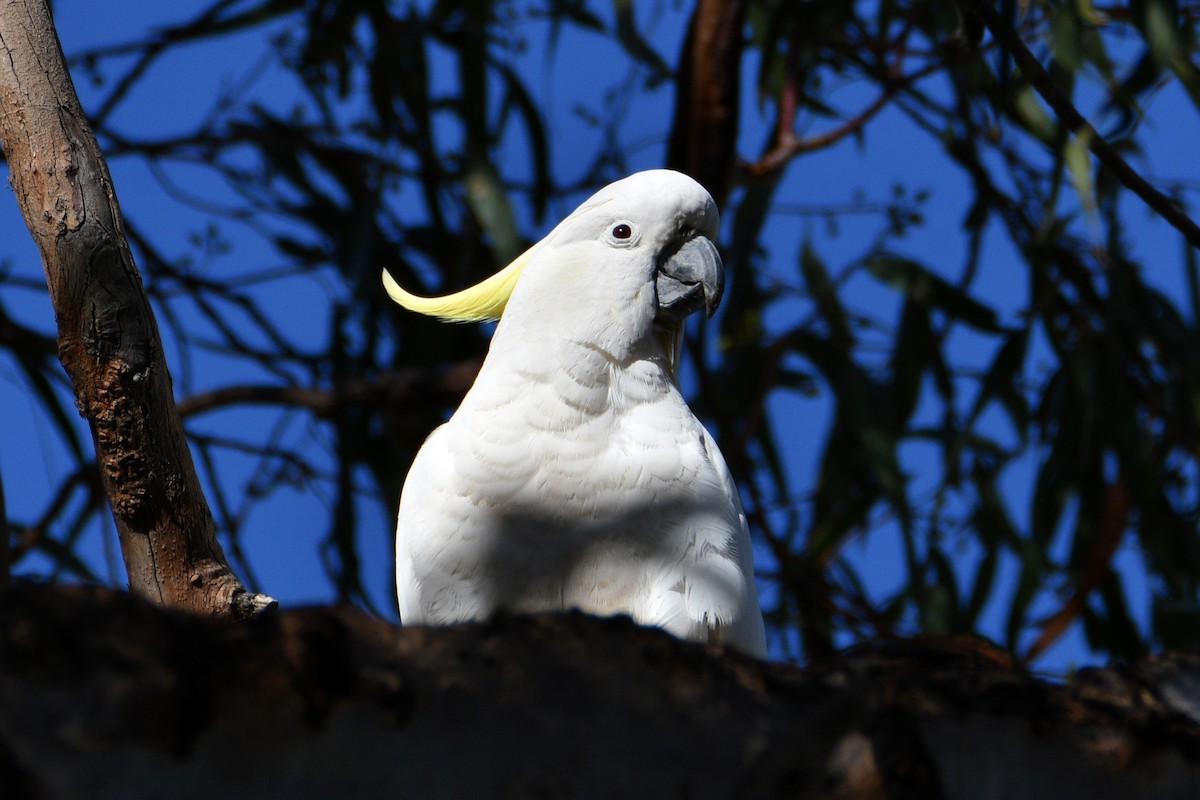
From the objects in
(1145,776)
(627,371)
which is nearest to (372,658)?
(1145,776)

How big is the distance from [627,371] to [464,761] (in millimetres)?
1094

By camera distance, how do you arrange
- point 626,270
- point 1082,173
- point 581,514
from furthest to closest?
1. point 1082,173
2. point 626,270
3. point 581,514

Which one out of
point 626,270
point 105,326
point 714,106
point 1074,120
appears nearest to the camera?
point 105,326

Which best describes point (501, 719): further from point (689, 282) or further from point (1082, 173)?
point (1082, 173)

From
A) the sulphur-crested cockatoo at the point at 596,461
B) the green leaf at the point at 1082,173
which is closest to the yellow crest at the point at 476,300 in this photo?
the sulphur-crested cockatoo at the point at 596,461

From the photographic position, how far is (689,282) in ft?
5.82

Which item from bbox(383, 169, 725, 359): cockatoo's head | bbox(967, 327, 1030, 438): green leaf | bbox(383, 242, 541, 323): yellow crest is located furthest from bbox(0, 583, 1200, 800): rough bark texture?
bbox(967, 327, 1030, 438): green leaf

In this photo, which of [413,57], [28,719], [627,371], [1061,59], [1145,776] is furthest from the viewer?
Result: [413,57]

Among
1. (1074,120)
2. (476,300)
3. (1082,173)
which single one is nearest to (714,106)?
(1082,173)

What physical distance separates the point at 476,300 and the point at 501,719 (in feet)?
4.17

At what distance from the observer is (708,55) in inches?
107

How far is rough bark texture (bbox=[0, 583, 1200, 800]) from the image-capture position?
618mm

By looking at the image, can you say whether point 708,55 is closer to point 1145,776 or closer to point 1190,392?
point 1190,392

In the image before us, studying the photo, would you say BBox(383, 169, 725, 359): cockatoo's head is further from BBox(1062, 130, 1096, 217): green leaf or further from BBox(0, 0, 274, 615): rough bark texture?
BBox(1062, 130, 1096, 217): green leaf
